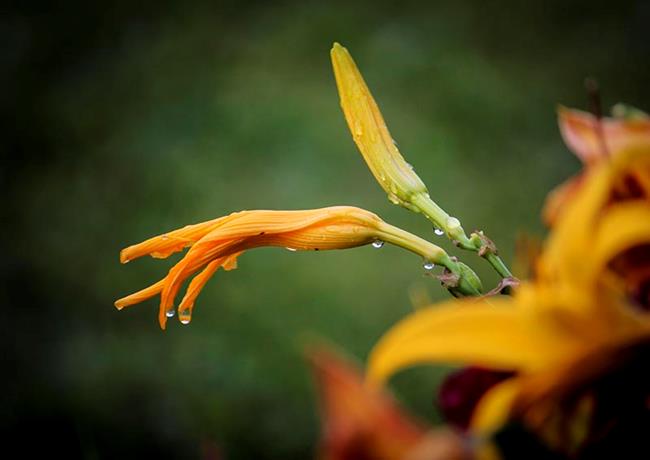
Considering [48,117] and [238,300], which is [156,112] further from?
[238,300]

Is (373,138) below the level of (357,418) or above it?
above

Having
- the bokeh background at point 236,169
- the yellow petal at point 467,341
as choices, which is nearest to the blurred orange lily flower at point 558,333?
the yellow petal at point 467,341

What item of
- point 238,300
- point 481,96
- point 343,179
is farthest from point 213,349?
point 481,96

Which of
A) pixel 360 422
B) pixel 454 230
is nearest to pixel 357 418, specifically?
pixel 360 422

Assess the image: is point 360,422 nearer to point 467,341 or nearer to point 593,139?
point 467,341

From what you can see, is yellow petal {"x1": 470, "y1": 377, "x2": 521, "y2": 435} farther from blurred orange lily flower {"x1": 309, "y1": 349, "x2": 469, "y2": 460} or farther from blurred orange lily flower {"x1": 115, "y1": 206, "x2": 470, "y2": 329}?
blurred orange lily flower {"x1": 115, "y1": 206, "x2": 470, "y2": 329}

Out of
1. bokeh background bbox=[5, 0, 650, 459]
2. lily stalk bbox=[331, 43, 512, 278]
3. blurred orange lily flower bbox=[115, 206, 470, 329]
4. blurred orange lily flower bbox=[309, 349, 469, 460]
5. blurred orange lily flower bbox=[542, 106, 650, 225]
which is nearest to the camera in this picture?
blurred orange lily flower bbox=[309, 349, 469, 460]

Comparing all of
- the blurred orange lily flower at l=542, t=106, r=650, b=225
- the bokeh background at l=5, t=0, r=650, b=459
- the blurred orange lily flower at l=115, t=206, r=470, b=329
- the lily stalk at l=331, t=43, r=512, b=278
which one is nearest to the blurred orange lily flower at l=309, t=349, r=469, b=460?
the blurred orange lily flower at l=542, t=106, r=650, b=225
